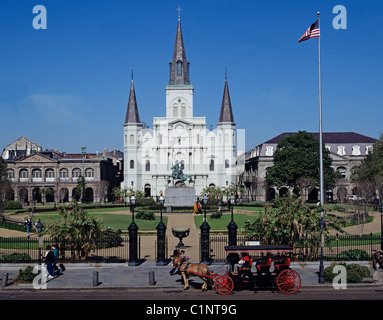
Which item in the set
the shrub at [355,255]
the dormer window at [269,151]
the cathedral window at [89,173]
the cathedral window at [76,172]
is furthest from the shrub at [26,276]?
the cathedral window at [76,172]

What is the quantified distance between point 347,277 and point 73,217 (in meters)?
13.2

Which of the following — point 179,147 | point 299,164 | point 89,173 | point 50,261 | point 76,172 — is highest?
point 179,147

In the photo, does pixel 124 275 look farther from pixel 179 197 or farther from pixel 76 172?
pixel 76 172

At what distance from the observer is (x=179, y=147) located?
9306cm

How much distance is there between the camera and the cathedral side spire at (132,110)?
93375mm

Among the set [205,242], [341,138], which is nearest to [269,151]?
[341,138]

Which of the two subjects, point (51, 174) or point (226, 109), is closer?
point (51, 174)

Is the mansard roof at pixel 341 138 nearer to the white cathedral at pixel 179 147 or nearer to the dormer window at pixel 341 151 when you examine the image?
the dormer window at pixel 341 151

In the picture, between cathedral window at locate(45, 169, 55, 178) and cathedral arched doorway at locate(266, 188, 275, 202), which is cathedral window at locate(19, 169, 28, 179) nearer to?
cathedral window at locate(45, 169, 55, 178)

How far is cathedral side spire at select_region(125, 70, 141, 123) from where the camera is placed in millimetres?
93375

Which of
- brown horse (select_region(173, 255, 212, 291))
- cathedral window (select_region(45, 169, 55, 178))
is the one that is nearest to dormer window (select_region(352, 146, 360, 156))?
cathedral window (select_region(45, 169, 55, 178))

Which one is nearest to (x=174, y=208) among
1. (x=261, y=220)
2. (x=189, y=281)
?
(x=261, y=220)

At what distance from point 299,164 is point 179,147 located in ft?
101
